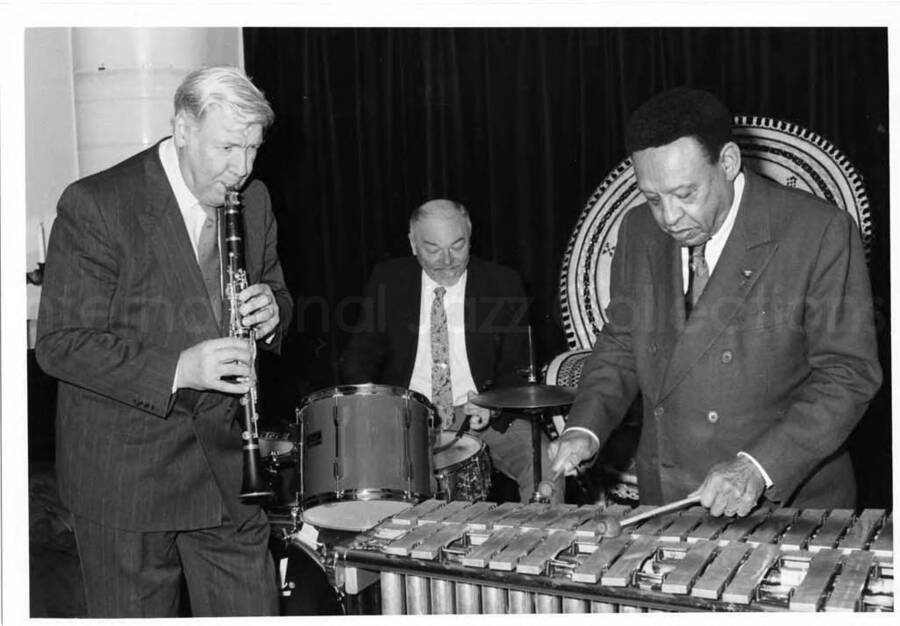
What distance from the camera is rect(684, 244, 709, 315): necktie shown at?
241 centimetres

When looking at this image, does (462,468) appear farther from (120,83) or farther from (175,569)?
(120,83)

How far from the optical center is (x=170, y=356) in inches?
91.7

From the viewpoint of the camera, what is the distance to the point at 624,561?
1916mm

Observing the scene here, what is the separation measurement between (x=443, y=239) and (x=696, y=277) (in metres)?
2.19

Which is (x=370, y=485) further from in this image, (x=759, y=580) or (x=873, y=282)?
(x=873, y=282)

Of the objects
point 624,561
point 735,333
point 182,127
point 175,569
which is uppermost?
point 182,127

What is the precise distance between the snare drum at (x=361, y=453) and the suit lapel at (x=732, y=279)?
1.00 m

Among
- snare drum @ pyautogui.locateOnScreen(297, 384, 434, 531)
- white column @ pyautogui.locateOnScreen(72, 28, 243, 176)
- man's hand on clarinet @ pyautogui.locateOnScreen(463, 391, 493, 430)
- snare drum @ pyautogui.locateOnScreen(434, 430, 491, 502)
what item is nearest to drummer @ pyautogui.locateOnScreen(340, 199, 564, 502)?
man's hand on clarinet @ pyautogui.locateOnScreen(463, 391, 493, 430)

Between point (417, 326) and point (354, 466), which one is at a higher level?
point (417, 326)

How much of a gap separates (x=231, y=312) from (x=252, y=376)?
0.18m

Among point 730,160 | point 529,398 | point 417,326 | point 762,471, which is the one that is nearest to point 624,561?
point 762,471

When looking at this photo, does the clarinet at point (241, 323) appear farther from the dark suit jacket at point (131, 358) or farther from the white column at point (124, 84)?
the white column at point (124, 84)
